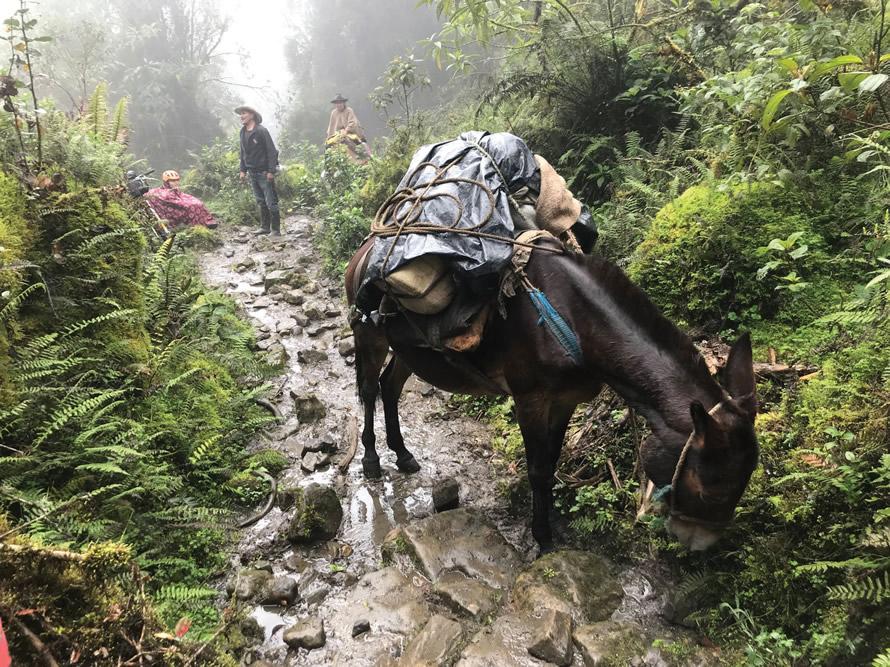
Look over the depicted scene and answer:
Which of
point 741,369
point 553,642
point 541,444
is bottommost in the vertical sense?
point 553,642

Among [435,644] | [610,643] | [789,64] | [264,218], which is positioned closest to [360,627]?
[435,644]

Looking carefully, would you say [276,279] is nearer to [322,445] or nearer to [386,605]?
[322,445]

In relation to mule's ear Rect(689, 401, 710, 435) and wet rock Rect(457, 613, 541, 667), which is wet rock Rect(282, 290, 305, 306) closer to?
wet rock Rect(457, 613, 541, 667)

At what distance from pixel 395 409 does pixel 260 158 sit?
959 centimetres

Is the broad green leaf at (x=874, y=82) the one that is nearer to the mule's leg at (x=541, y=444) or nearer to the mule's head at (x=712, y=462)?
the mule's head at (x=712, y=462)

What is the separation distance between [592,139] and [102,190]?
19.5ft

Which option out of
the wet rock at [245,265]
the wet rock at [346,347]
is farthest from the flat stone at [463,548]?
the wet rock at [245,265]

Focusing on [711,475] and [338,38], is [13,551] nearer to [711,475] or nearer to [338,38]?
[711,475]

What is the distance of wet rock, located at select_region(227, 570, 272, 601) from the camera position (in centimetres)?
345

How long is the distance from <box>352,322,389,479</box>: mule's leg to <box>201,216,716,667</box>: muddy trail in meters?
0.20

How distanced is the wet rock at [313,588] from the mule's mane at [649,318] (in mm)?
2875

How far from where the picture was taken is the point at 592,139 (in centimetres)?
685

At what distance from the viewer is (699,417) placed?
2.37m

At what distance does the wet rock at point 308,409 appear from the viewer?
590cm
